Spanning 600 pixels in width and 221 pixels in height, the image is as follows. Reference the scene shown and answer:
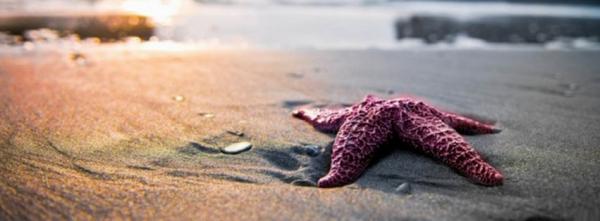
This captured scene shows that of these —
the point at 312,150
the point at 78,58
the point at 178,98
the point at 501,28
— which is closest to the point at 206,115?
the point at 178,98

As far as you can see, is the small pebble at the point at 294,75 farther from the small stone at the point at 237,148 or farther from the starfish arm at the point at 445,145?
the starfish arm at the point at 445,145

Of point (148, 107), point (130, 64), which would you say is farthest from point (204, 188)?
point (130, 64)

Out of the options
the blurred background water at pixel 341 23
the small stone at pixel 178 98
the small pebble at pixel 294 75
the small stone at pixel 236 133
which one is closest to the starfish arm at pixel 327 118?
the small stone at pixel 236 133

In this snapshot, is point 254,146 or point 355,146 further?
point 254,146

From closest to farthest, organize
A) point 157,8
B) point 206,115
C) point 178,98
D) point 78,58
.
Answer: point 206,115
point 178,98
point 78,58
point 157,8

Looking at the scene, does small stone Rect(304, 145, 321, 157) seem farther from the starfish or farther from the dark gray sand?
the starfish

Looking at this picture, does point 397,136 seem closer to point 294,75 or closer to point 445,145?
point 445,145

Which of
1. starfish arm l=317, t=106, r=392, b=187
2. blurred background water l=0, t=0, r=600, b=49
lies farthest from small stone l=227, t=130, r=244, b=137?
blurred background water l=0, t=0, r=600, b=49
